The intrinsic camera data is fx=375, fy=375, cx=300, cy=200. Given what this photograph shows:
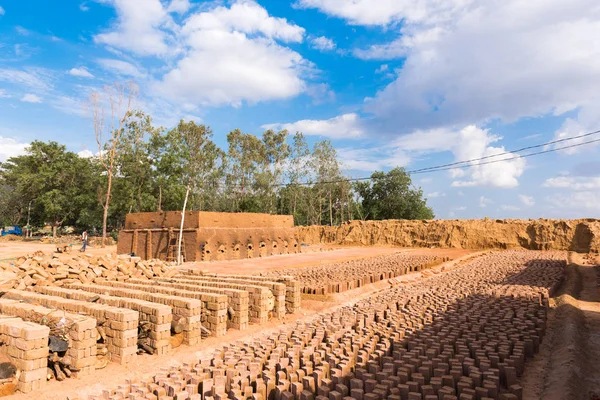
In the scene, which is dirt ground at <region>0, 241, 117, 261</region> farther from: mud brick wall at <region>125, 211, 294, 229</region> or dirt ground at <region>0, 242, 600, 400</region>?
dirt ground at <region>0, 242, 600, 400</region>

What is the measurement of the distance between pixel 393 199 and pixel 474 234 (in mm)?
18775

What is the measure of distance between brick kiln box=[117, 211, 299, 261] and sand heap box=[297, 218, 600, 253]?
49.7 ft

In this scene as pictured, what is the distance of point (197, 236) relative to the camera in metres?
17.1

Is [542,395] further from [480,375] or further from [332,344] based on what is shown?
[332,344]

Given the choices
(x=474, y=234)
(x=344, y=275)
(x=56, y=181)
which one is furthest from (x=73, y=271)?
(x=56, y=181)

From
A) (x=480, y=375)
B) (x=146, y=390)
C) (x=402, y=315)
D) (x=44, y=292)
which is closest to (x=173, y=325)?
(x=146, y=390)

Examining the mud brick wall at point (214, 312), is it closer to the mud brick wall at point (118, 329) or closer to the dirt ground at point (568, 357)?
the mud brick wall at point (118, 329)

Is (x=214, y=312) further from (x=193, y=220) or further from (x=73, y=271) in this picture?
(x=193, y=220)

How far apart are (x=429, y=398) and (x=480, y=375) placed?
859 mm

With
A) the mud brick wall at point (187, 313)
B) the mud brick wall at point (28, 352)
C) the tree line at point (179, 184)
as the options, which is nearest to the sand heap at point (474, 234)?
the tree line at point (179, 184)

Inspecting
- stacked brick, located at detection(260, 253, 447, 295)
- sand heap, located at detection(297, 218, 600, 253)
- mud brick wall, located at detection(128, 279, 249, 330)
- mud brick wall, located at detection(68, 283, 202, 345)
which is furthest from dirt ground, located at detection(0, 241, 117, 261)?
sand heap, located at detection(297, 218, 600, 253)

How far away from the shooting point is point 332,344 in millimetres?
5344

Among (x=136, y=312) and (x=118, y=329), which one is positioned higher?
(x=136, y=312)

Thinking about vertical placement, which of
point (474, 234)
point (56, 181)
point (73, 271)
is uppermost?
point (56, 181)
